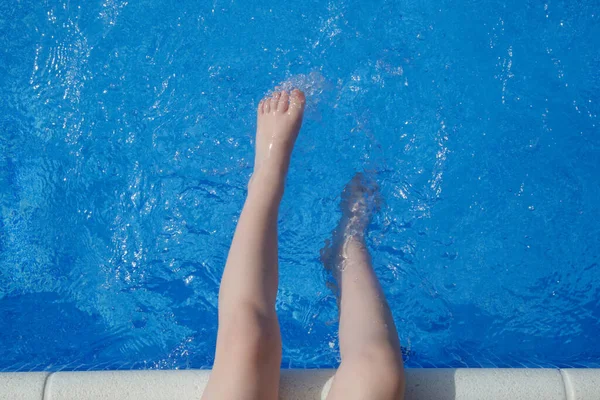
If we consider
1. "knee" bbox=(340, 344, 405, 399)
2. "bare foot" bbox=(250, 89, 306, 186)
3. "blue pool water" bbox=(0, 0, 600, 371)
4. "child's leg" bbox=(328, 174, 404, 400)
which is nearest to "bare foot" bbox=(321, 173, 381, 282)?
"child's leg" bbox=(328, 174, 404, 400)

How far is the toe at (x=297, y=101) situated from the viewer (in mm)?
2176

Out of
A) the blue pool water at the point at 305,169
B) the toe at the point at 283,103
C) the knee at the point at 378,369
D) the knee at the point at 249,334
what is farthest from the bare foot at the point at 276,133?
the knee at the point at 378,369

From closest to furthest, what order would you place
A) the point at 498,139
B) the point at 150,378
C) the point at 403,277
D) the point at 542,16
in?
the point at 150,378 < the point at 403,277 < the point at 498,139 < the point at 542,16

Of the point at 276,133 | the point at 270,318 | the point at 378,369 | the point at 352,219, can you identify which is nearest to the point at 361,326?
the point at 378,369

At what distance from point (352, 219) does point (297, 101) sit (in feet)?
1.77

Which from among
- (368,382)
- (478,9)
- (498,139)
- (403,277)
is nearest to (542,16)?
(478,9)

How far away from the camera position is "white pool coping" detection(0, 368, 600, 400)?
1.63 meters

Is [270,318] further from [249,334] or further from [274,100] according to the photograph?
[274,100]

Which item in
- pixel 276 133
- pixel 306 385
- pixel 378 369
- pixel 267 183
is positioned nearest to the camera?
pixel 378 369

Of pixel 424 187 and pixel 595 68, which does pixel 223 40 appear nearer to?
pixel 424 187

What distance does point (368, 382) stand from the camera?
4.72ft

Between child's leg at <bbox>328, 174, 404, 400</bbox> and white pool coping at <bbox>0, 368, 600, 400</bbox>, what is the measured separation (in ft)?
0.49

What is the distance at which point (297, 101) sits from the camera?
2.20 metres

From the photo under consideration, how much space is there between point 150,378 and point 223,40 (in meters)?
1.61
